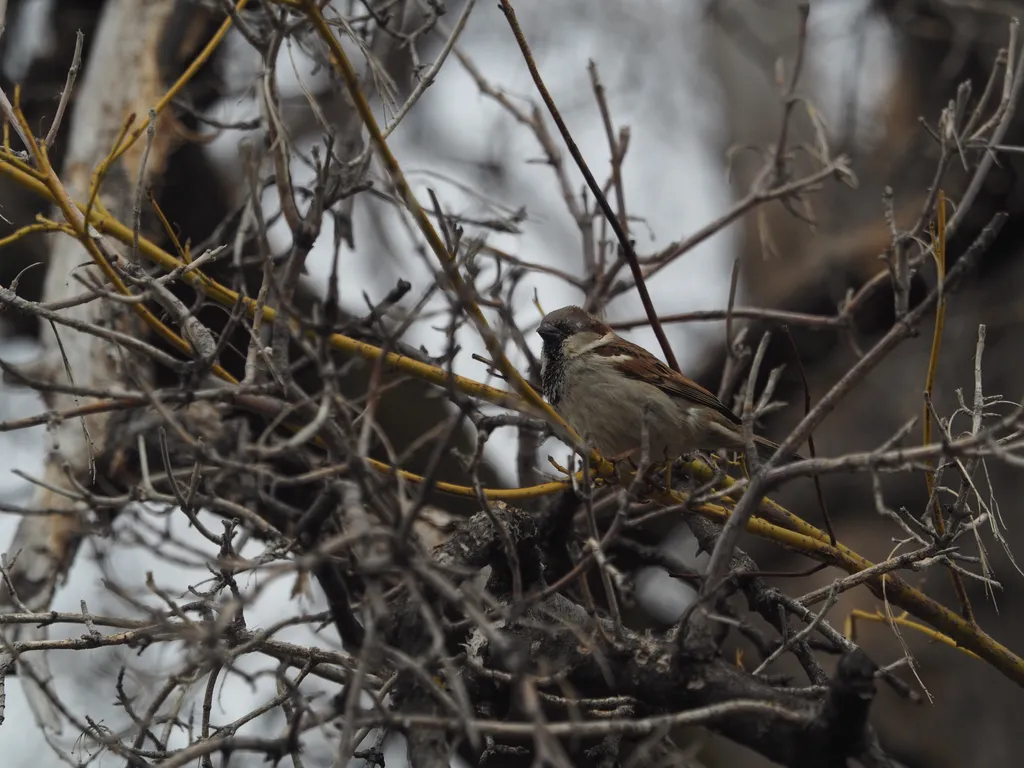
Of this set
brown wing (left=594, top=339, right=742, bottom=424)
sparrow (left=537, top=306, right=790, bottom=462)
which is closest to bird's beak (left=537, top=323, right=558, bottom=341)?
sparrow (left=537, top=306, right=790, bottom=462)

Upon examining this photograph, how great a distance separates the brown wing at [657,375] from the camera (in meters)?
3.32

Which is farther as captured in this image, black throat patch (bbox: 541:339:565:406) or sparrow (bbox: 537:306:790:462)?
black throat patch (bbox: 541:339:565:406)

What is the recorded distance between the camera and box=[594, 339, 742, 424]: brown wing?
3.32 metres

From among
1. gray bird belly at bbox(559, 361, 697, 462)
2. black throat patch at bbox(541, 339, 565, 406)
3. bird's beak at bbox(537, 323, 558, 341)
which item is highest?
bird's beak at bbox(537, 323, 558, 341)

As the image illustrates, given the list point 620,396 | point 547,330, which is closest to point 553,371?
point 547,330

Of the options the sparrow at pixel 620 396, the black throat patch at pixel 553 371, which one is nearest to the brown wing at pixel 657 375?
the sparrow at pixel 620 396

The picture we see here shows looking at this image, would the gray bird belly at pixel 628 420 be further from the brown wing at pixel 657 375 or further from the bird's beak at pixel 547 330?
the bird's beak at pixel 547 330

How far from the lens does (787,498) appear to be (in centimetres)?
522

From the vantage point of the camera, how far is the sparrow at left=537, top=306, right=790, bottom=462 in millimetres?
3252

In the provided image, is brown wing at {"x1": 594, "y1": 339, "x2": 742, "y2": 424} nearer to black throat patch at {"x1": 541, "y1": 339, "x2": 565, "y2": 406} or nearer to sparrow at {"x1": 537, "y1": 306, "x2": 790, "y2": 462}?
sparrow at {"x1": 537, "y1": 306, "x2": 790, "y2": 462}

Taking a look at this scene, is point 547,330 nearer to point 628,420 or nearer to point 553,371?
point 553,371

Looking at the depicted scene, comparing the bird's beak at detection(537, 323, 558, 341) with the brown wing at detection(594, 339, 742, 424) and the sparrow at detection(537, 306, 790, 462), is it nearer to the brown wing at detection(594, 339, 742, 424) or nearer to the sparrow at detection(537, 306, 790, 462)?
the sparrow at detection(537, 306, 790, 462)

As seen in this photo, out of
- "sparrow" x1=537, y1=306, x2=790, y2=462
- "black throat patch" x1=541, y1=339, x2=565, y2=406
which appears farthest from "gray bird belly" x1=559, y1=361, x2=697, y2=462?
"black throat patch" x1=541, y1=339, x2=565, y2=406

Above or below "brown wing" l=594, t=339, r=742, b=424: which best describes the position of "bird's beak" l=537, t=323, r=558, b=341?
above
